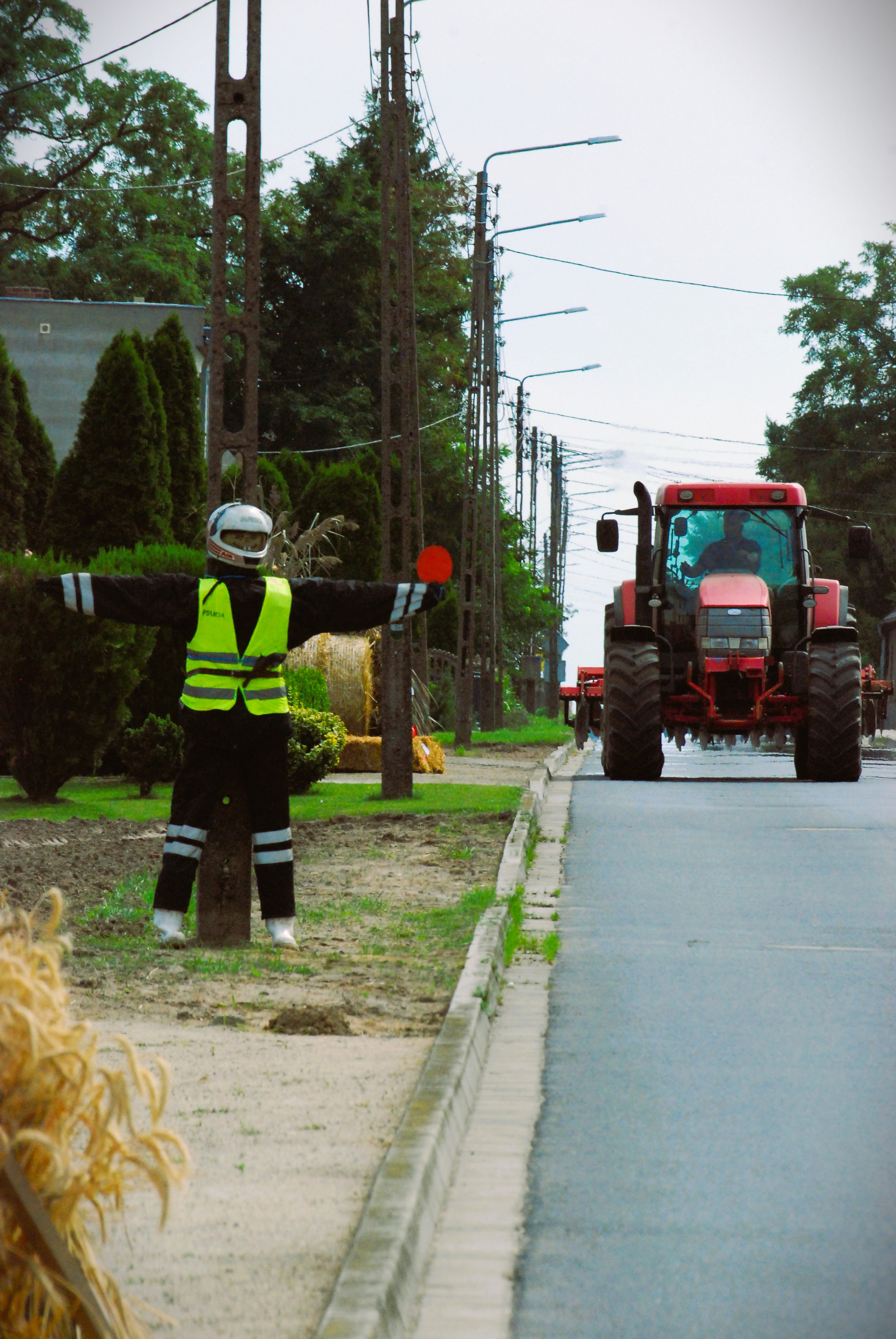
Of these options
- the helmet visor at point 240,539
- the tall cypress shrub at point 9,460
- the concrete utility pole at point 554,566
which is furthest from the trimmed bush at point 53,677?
the concrete utility pole at point 554,566

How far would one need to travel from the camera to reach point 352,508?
1476 inches

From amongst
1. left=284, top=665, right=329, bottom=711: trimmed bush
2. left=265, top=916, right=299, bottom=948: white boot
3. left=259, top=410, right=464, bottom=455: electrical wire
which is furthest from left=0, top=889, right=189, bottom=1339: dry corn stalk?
left=259, top=410, right=464, bottom=455: electrical wire

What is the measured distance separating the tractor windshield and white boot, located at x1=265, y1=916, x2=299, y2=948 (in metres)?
13.5

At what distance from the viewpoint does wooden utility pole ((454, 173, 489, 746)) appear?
1232 inches

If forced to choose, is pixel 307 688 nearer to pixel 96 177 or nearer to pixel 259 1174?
pixel 259 1174

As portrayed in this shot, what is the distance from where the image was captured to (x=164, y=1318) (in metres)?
2.91

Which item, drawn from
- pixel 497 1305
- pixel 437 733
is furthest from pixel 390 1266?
pixel 437 733

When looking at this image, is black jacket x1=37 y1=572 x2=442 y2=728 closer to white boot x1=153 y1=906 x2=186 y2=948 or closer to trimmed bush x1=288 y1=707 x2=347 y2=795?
white boot x1=153 y1=906 x2=186 y2=948

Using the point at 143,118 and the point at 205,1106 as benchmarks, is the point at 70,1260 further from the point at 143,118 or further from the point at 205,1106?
the point at 143,118

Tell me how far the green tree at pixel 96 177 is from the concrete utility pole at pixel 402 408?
35754mm

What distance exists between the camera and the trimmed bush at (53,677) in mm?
16281

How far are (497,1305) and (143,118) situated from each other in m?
55.9

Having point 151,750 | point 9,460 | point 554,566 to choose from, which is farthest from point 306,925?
point 554,566

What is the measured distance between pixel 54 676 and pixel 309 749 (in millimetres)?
3239
